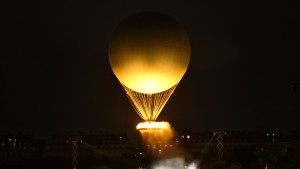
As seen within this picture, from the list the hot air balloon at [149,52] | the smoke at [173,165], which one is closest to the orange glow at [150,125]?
the hot air balloon at [149,52]

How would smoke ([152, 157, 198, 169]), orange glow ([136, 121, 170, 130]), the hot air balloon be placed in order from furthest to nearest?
smoke ([152, 157, 198, 169]) → orange glow ([136, 121, 170, 130]) → the hot air balloon

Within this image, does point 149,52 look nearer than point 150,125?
Yes

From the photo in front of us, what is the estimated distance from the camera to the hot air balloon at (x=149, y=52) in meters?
37.2

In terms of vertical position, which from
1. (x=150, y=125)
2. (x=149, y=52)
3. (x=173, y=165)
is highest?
(x=173, y=165)

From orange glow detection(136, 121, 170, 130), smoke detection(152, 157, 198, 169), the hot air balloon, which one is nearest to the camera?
the hot air balloon

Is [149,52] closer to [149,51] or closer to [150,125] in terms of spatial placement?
[149,51]

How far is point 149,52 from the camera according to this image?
37156 mm

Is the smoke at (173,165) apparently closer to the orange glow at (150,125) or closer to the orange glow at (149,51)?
the orange glow at (150,125)

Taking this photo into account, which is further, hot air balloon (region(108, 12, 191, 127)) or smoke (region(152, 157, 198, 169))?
smoke (region(152, 157, 198, 169))

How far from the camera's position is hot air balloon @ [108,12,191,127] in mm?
37188

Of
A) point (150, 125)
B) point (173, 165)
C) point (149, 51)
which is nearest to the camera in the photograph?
point (149, 51)

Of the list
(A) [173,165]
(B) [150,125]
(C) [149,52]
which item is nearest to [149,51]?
(C) [149,52]

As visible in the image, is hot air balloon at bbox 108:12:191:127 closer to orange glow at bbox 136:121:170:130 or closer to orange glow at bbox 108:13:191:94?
orange glow at bbox 108:13:191:94

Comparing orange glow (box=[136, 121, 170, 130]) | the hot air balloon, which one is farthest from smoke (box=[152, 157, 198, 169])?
the hot air balloon
